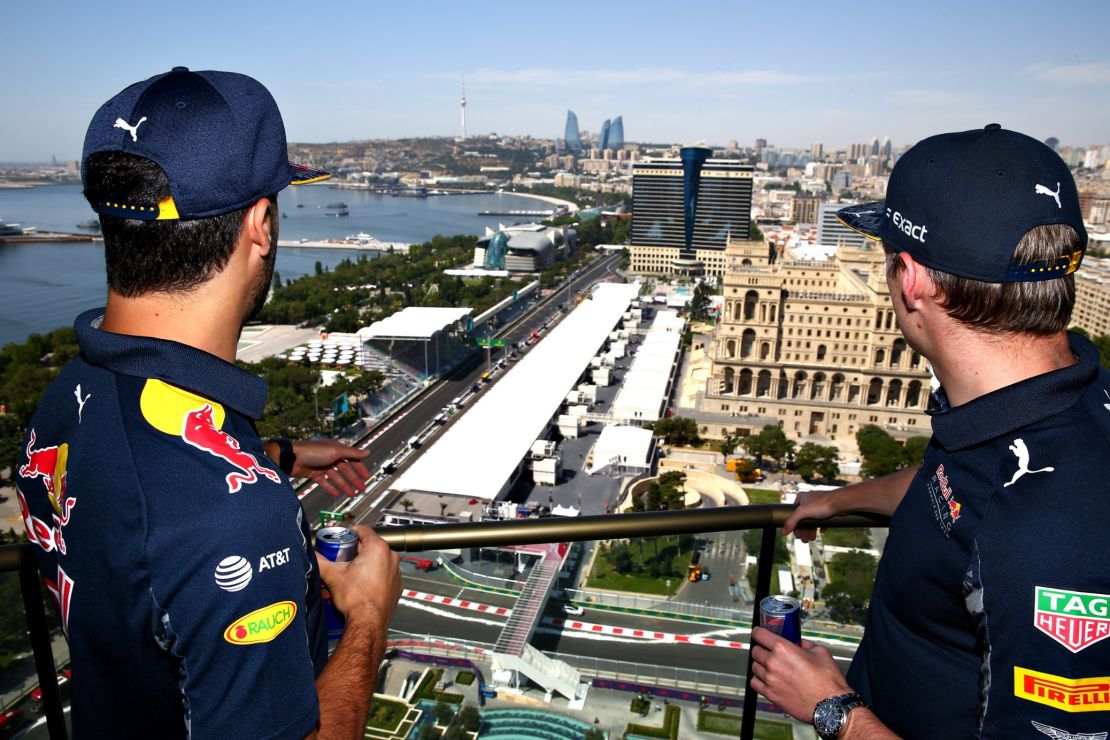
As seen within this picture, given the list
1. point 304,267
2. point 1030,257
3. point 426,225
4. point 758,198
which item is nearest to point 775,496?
point 1030,257

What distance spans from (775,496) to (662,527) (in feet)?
30.3

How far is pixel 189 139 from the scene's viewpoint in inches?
24.8

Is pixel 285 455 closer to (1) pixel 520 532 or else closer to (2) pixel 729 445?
(1) pixel 520 532

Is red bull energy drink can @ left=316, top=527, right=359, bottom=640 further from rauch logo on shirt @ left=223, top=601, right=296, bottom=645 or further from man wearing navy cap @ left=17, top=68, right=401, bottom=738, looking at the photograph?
rauch logo on shirt @ left=223, top=601, right=296, bottom=645

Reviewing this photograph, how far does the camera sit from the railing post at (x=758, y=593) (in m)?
1.17

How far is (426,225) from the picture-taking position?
144 feet

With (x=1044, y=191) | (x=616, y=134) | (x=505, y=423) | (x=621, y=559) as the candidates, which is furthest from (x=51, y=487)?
(x=616, y=134)

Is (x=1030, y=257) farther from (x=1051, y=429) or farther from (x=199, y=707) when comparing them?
(x=199, y=707)

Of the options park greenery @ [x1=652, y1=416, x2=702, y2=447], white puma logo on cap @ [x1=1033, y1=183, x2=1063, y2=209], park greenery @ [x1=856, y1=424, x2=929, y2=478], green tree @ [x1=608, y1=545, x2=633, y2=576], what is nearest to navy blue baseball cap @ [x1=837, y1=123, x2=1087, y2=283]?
white puma logo on cap @ [x1=1033, y1=183, x2=1063, y2=209]

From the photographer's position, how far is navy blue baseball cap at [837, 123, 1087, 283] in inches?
26.1

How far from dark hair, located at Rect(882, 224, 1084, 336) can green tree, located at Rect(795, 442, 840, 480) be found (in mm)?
9927

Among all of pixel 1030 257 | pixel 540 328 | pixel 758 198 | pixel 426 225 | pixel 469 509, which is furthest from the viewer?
pixel 758 198

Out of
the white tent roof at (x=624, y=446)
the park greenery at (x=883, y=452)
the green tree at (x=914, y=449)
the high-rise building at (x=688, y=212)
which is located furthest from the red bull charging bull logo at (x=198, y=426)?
the high-rise building at (x=688, y=212)

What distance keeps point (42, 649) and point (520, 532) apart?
648 millimetres
